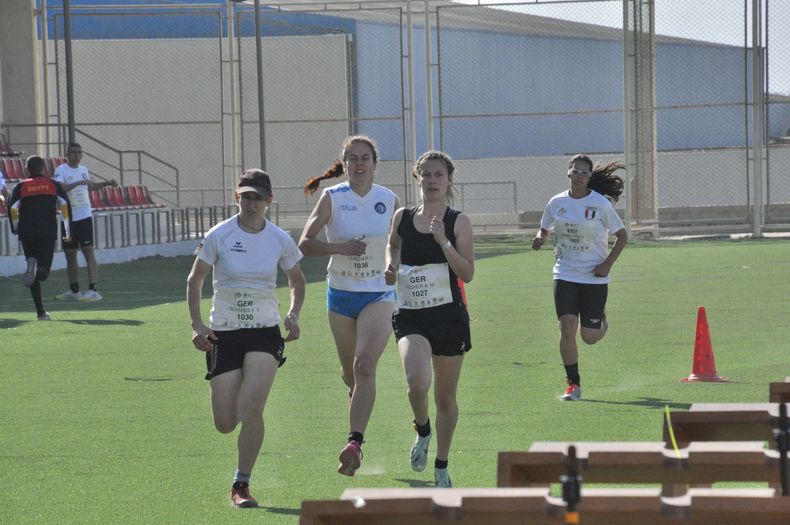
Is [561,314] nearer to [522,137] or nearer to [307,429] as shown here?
[307,429]

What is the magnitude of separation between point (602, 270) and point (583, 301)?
0.99 feet

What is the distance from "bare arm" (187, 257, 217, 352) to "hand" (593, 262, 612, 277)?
4.20m

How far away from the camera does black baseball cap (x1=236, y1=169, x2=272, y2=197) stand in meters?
7.86

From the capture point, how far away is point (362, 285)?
8.89 m

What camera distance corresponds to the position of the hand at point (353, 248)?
8.69 m

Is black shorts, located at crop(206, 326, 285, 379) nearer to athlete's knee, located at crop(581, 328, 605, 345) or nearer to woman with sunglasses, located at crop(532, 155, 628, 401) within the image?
woman with sunglasses, located at crop(532, 155, 628, 401)

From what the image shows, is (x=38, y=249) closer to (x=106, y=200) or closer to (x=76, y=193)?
(x=76, y=193)

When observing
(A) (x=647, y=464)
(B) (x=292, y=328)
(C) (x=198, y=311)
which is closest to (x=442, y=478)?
(B) (x=292, y=328)

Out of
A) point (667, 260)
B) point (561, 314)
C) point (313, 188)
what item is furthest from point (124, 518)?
point (667, 260)

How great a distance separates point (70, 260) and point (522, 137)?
31070mm

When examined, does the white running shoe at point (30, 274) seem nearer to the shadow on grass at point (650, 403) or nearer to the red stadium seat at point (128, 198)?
the shadow on grass at point (650, 403)

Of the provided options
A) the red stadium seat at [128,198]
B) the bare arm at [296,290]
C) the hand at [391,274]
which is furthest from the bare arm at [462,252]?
the red stadium seat at [128,198]

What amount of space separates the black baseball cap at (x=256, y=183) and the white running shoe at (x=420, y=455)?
1.59 meters

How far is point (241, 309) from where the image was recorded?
7.91m
